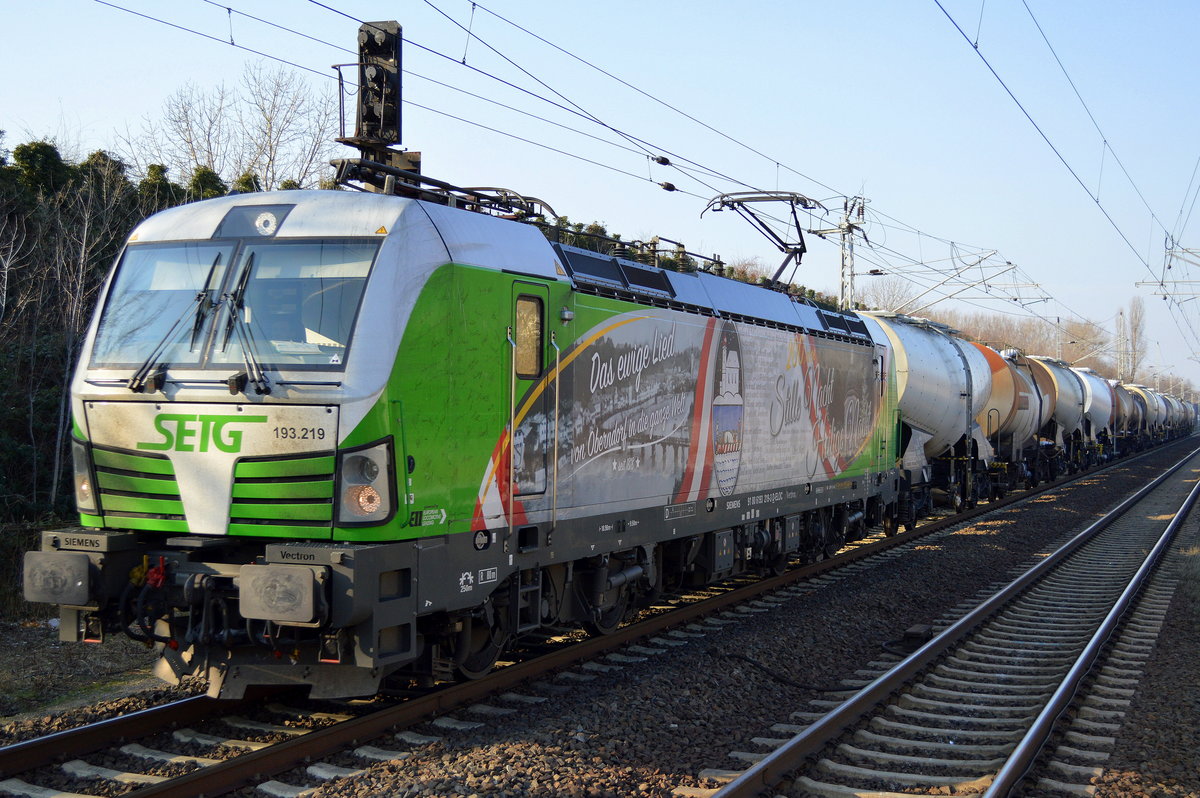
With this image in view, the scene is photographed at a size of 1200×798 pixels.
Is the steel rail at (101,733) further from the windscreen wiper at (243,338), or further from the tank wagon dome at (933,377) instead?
the tank wagon dome at (933,377)

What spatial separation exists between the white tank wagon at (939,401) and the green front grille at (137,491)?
13782mm

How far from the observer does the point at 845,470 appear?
15336 millimetres

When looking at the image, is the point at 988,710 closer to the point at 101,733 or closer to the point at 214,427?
the point at 214,427

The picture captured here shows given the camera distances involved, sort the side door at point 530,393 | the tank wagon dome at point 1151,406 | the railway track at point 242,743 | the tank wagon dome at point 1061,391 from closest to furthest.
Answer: the railway track at point 242,743, the side door at point 530,393, the tank wagon dome at point 1061,391, the tank wagon dome at point 1151,406

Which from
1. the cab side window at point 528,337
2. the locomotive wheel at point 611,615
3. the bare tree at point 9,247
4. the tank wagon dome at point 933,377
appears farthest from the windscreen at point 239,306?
the tank wagon dome at point 933,377

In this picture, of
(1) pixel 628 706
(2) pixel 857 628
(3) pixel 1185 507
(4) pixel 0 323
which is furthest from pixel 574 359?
(3) pixel 1185 507

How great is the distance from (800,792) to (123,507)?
485cm

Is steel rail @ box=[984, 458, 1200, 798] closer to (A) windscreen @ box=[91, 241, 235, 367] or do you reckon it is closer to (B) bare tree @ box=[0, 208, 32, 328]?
(A) windscreen @ box=[91, 241, 235, 367]

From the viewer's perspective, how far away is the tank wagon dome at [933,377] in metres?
19.4

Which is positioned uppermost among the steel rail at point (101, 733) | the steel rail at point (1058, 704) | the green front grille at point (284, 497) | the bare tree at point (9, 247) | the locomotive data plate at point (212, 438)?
the bare tree at point (9, 247)

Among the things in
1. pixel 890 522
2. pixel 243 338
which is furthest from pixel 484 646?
pixel 890 522

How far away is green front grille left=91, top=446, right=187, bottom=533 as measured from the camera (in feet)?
21.8

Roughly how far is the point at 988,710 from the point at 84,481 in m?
7.10

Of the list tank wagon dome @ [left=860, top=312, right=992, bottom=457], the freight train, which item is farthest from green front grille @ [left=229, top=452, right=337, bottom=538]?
tank wagon dome @ [left=860, top=312, right=992, bottom=457]
